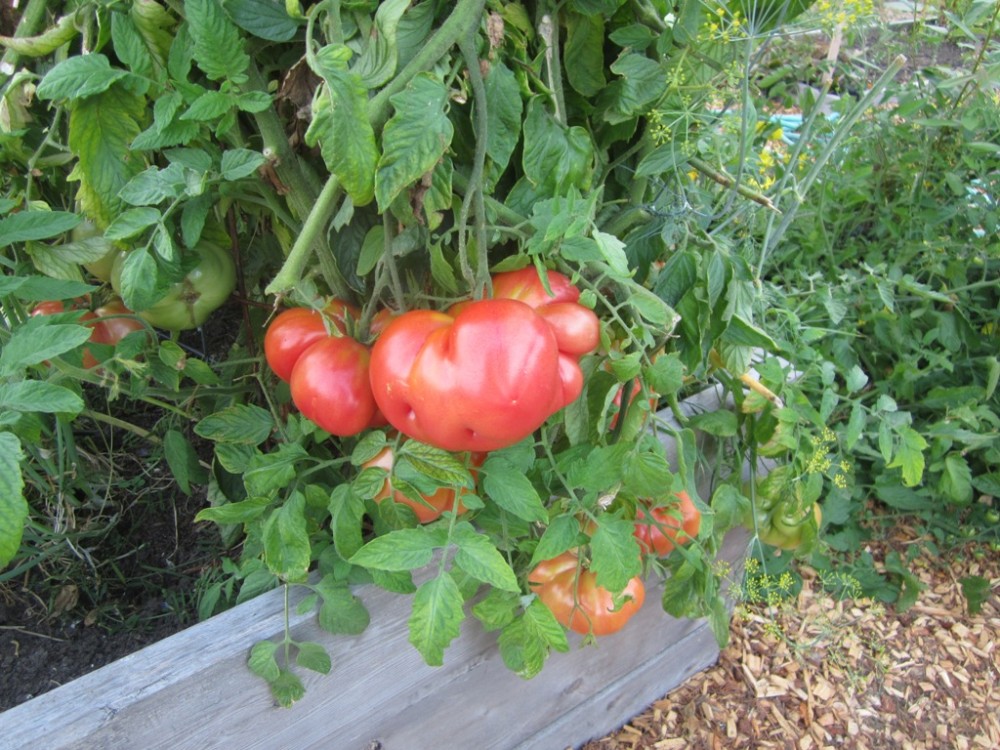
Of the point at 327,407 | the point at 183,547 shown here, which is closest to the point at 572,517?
the point at 327,407

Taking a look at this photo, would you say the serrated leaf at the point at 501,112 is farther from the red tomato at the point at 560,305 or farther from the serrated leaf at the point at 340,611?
the serrated leaf at the point at 340,611

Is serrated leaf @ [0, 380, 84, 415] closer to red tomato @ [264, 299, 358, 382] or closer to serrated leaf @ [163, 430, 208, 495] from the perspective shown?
red tomato @ [264, 299, 358, 382]

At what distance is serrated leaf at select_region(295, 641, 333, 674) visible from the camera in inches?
28.8

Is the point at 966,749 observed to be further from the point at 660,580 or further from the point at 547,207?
the point at 547,207

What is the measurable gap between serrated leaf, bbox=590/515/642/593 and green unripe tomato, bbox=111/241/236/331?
1.43ft

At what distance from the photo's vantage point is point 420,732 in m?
0.93

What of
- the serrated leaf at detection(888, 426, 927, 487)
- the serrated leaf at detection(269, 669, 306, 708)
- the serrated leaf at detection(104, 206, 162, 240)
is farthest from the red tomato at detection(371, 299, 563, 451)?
the serrated leaf at detection(888, 426, 927, 487)

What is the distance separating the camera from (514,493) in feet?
2.17

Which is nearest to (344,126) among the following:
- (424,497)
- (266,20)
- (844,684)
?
(266,20)

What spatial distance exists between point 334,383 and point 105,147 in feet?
0.87

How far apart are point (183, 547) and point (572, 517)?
0.60 meters

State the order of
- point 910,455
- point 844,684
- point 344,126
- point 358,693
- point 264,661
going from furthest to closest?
point 844,684, point 910,455, point 358,693, point 264,661, point 344,126

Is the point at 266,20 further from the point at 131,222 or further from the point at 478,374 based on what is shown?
the point at 478,374

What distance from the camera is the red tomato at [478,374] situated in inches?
21.0
